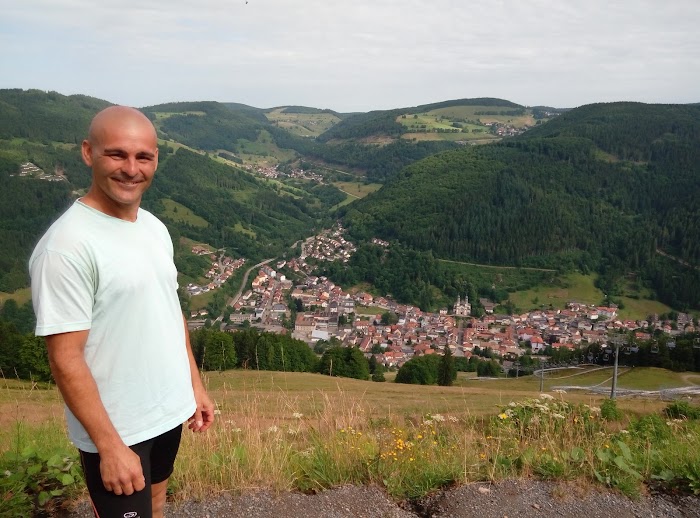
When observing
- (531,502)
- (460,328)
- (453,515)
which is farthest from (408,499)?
(460,328)

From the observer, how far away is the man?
1.68 metres

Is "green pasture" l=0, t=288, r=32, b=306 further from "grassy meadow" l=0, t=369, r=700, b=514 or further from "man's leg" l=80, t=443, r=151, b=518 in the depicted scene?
"man's leg" l=80, t=443, r=151, b=518

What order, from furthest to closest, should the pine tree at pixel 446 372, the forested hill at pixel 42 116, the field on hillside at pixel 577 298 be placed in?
the forested hill at pixel 42 116 < the field on hillside at pixel 577 298 < the pine tree at pixel 446 372

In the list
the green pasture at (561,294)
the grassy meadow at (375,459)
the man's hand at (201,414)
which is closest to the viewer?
the man's hand at (201,414)

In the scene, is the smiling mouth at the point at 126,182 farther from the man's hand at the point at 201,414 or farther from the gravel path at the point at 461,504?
the gravel path at the point at 461,504

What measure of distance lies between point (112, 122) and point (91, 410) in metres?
0.99

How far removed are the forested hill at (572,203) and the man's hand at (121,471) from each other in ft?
254

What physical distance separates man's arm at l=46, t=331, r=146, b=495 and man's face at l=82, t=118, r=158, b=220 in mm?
489

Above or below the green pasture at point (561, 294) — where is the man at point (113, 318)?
above

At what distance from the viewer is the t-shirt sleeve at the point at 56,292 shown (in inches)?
64.6

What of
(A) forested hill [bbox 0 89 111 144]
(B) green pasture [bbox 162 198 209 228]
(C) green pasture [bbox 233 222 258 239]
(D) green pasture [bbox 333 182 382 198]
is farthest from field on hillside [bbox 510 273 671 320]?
(A) forested hill [bbox 0 89 111 144]

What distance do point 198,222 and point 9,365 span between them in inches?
3061

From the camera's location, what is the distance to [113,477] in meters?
1.81

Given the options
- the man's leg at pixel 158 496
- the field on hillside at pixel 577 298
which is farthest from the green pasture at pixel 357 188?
the man's leg at pixel 158 496
